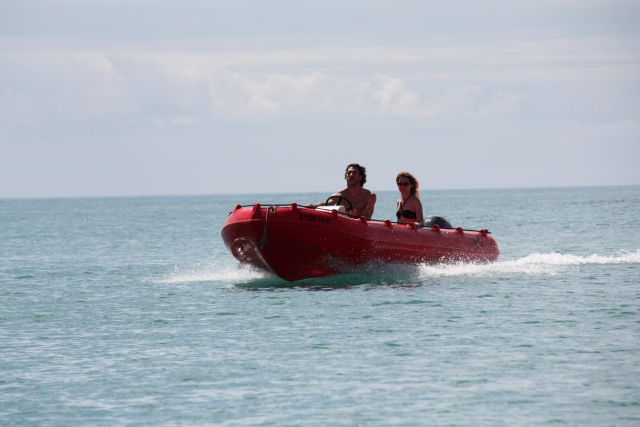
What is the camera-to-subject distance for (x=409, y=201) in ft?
50.5

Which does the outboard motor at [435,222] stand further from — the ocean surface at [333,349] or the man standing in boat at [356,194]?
the man standing in boat at [356,194]

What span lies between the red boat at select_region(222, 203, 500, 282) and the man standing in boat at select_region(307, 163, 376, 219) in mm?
467

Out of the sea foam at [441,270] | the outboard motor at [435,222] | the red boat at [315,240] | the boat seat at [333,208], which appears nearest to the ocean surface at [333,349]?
the sea foam at [441,270]

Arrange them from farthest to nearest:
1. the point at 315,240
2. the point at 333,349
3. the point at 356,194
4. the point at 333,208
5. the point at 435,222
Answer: the point at 435,222 < the point at 356,194 < the point at 333,208 < the point at 315,240 < the point at 333,349

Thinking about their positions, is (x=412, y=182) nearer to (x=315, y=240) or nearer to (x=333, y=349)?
(x=315, y=240)

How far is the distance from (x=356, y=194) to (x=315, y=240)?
143 cm

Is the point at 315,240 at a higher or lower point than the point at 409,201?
lower

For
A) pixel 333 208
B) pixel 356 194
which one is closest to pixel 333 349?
pixel 333 208

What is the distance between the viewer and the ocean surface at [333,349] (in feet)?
24.1

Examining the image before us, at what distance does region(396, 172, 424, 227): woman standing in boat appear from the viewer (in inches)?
598

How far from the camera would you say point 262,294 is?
1426 cm

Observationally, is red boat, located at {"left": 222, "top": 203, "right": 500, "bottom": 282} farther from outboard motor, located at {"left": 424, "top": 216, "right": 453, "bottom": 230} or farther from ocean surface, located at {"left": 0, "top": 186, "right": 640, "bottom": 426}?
outboard motor, located at {"left": 424, "top": 216, "right": 453, "bottom": 230}

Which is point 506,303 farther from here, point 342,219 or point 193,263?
point 193,263

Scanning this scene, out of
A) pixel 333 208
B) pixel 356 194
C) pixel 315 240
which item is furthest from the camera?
pixel 356 194
